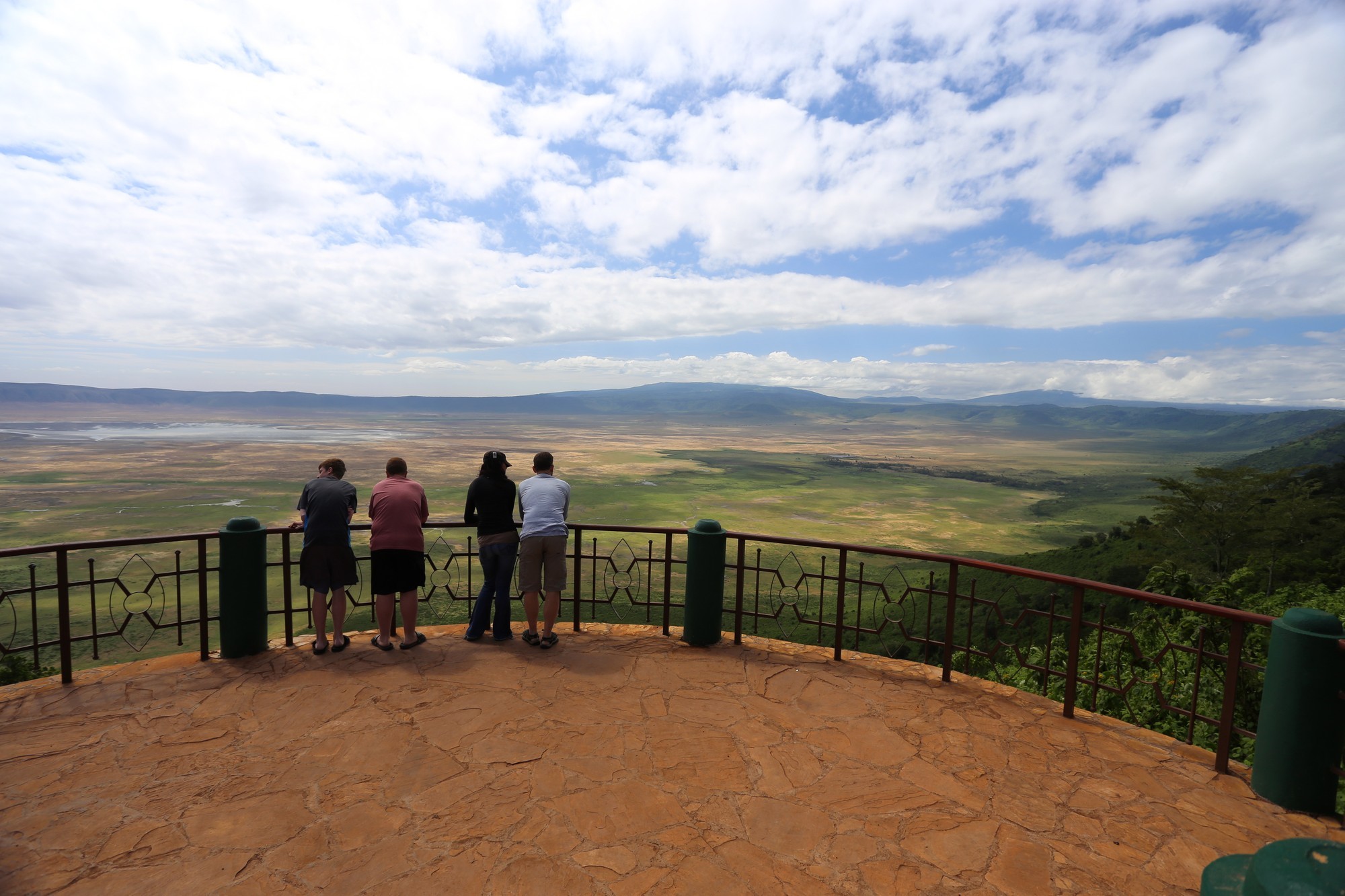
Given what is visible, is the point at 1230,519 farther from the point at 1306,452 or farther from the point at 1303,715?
the point at 1306,452

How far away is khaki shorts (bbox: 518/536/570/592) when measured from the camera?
5.91m

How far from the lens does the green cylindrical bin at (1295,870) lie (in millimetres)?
1354

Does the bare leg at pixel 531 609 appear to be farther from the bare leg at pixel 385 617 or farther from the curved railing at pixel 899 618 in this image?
the bare leg at pixel 385 617

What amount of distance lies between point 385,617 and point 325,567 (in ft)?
2.27

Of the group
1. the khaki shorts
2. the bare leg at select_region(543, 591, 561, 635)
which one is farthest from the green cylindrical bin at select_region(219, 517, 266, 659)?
the bare leg at select_region(543, 591, 561, 635)

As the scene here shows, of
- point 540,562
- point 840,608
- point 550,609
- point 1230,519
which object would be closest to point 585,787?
point 550,609

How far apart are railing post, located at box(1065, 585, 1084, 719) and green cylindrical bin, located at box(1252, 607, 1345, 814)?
1048 millimetres

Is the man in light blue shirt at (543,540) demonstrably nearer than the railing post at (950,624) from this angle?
No

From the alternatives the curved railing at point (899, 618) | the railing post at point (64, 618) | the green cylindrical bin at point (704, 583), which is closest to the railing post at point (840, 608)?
the curved railing at point (899, 618)

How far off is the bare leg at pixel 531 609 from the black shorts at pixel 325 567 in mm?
1466

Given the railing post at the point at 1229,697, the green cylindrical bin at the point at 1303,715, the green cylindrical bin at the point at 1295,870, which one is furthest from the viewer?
the railing post at the point at 1229,697

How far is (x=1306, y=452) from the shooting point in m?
97.0

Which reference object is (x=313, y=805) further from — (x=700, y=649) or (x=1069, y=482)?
(x=1069, y=482)

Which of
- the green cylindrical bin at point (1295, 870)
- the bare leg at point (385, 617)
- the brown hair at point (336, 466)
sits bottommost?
the bare leg at point (385, 617)
